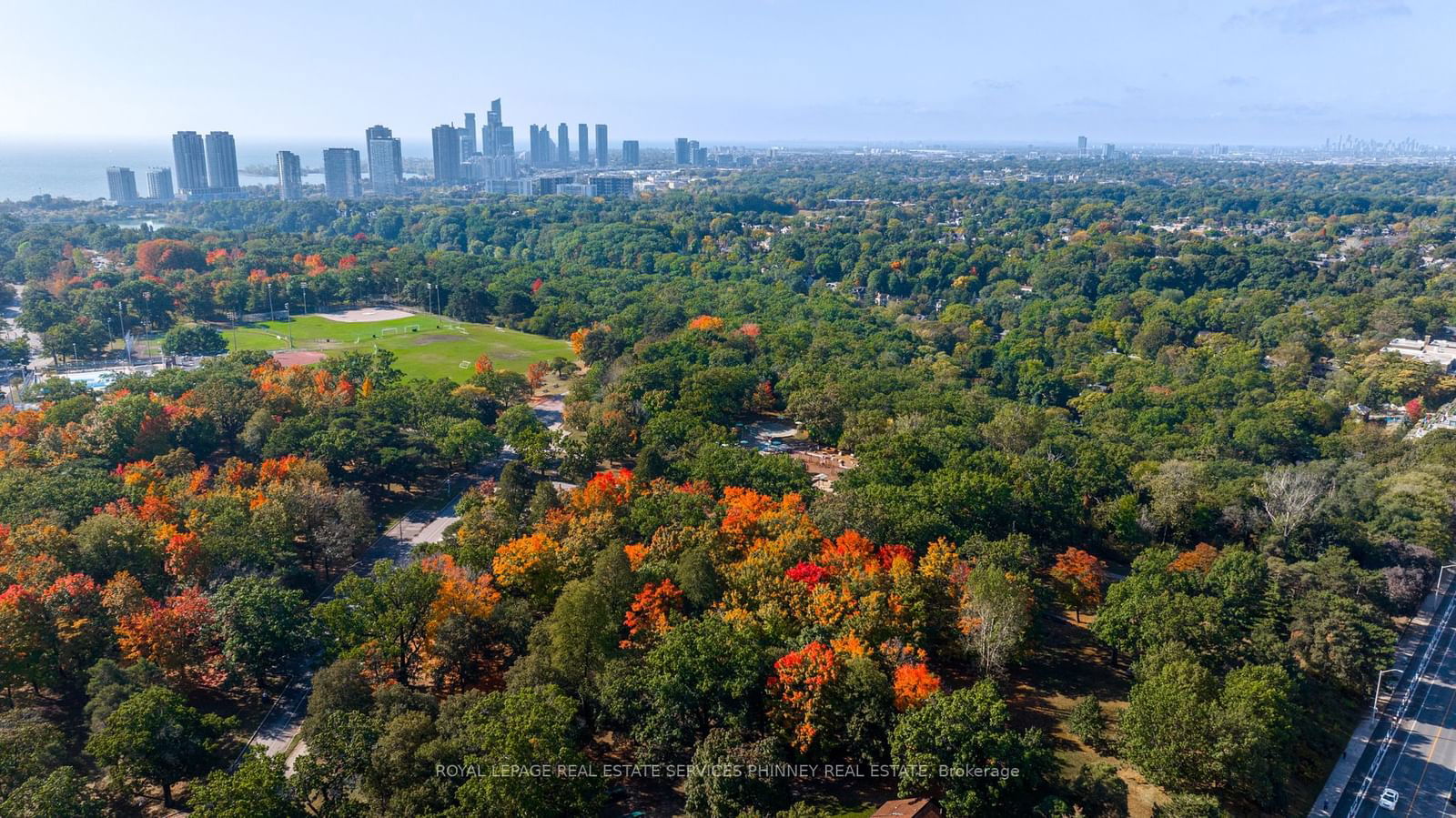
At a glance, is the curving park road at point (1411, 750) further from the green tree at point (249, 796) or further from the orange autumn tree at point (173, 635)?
the orange autumn tree at point (173, 635)

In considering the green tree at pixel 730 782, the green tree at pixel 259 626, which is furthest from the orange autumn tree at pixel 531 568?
the green tree at pixel 730 782

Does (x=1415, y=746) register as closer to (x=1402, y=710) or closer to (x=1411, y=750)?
(x=1411, y=750)

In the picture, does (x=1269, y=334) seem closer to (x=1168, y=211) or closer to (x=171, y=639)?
(x=171, y=639)

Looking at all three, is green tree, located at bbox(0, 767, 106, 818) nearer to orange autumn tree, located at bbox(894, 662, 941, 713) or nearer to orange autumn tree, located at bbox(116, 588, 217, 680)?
orange autumn tree, located at bbox(116, 588, 217, 680)

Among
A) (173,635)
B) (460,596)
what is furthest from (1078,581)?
(173,635)

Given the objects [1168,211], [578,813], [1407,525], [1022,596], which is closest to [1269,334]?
[1407,525]

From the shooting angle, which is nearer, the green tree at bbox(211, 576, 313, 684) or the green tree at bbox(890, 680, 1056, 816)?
the green tree at bbox(890, 680, 1056, 816)

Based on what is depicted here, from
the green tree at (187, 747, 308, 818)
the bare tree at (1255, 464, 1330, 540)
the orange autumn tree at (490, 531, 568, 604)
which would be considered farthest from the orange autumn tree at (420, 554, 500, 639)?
the bare tree at (1255, 464, 1330, 540)
